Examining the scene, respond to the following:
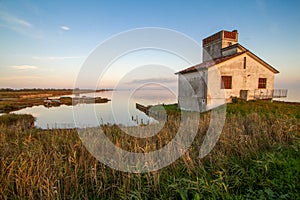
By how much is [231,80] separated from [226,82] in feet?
1.84

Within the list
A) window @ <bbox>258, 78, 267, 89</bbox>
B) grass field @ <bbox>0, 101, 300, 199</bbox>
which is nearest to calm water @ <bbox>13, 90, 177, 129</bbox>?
grass field @ <bbox>0, 101, 300, 199</bbox>

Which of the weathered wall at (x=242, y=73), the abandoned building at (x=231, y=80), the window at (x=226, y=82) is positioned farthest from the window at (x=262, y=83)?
the window at (x=226, y=82)

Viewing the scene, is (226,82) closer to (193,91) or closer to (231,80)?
(231,80)

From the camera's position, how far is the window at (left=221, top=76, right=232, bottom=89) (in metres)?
17.0

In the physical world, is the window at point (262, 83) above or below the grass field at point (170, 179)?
above

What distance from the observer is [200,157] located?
3.29 metres

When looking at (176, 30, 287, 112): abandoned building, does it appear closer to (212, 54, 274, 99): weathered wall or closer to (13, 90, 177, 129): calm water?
(212, 54, 274, 99): weathered wall

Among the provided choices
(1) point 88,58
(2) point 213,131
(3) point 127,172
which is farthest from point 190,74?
(3) point 127,172

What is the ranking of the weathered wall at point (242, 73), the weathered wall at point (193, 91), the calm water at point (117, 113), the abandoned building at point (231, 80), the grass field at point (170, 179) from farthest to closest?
the weathered wall at point (193, 91) → the weathered wall at point (242, 73) → the abandoned building at point (231, 80) → the calm water at point (117, 113) → the grass field at point (170, 179)

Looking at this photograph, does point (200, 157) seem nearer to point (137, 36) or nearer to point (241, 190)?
point (241, 190)

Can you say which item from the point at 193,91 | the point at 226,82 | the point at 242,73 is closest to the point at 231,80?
the point at 226,82

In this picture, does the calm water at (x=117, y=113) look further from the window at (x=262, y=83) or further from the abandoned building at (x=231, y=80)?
the window at (x=262, y=83)

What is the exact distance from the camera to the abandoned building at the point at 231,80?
16.6 m

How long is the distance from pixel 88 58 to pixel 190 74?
17.4m
